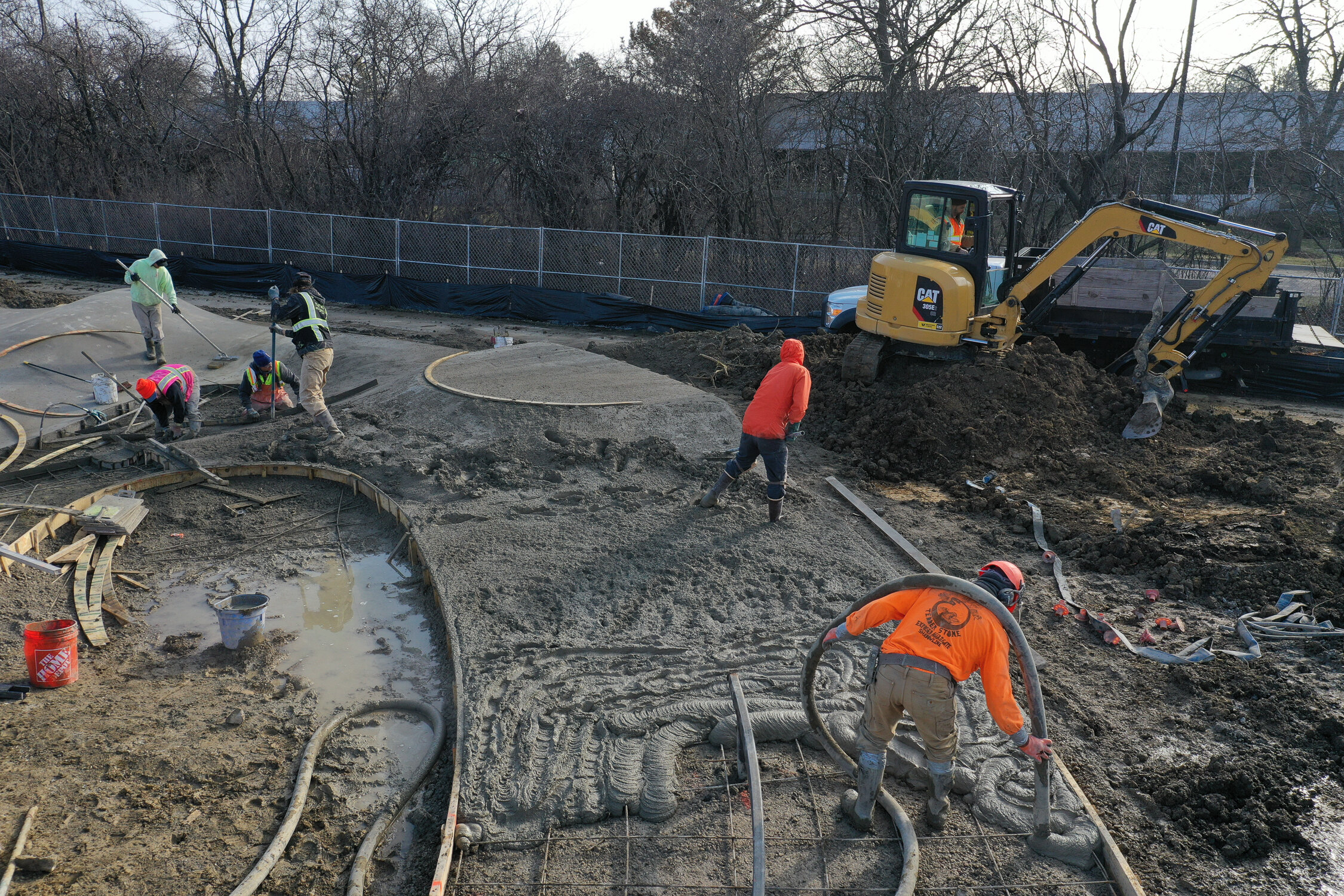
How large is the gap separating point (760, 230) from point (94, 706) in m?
18.6

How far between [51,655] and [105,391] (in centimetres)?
676

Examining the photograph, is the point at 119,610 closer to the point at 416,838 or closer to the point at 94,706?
the point at 94,706

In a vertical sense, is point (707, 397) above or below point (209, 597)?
above

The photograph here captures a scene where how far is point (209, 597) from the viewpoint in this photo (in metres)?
6.48

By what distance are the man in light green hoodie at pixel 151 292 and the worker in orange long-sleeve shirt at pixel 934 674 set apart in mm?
11309

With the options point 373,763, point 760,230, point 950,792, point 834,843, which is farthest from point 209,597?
point 760,230

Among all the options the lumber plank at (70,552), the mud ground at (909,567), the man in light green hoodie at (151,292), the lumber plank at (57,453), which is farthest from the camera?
the man in light green hoodie at (151,292)

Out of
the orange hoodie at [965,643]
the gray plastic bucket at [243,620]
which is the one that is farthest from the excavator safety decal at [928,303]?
the gray plastic bucket at [243,620]

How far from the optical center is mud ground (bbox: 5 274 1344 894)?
4.35m

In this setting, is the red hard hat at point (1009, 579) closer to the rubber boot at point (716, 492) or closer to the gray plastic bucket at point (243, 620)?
the rubber boot at point (716, 492)

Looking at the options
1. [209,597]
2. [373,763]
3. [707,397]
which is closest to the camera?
[373,763]

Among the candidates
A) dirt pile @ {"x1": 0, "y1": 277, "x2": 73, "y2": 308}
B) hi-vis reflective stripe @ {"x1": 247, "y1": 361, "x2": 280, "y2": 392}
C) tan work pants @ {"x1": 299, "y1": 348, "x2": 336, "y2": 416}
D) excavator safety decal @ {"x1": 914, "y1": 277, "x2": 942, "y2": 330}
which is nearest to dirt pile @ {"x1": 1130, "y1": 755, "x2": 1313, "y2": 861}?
excavator safety decal @ {"x1": 914, "y1": 277, "x2": 942, "y2": 330}

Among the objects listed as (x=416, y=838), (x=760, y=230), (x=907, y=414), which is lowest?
(x=416, y=838)

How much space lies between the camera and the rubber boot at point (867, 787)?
3.95 metres
